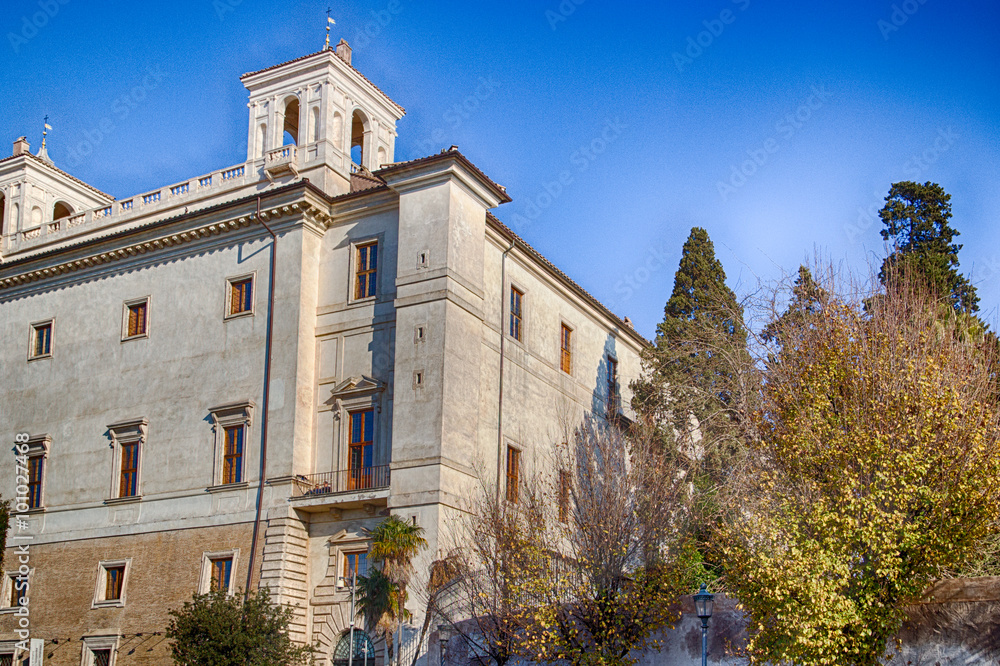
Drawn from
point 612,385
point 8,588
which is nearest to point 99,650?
point 8,588

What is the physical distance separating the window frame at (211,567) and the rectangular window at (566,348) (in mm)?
12272

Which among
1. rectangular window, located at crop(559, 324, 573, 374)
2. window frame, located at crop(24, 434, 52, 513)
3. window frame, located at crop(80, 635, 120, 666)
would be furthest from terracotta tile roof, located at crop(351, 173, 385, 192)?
window frame, located at crop(80, 635, 120, 666)

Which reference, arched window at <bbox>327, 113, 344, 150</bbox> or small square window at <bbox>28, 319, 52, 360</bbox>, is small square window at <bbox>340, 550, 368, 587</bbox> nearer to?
arched window at <bbox>327, 113, 344, 150</bbox>

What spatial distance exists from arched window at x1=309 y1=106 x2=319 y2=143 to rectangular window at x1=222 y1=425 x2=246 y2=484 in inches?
358

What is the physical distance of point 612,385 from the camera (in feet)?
131

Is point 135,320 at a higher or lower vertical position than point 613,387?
higher

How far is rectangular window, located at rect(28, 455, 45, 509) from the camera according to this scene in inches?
1353

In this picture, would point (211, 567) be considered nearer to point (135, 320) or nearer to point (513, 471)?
point (513, 471)

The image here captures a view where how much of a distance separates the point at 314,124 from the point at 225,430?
978 centimetres

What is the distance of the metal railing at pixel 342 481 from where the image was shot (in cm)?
2920

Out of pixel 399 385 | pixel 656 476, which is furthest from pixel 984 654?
pixel 399 385

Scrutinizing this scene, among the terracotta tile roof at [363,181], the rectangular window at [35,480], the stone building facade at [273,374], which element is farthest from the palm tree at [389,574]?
the rectangular window at [35,480]

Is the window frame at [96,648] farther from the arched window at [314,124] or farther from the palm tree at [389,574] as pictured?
the arched window at [314,124]

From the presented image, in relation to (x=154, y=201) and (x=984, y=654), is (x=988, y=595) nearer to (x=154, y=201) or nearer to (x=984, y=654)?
(x=984, y=654)
